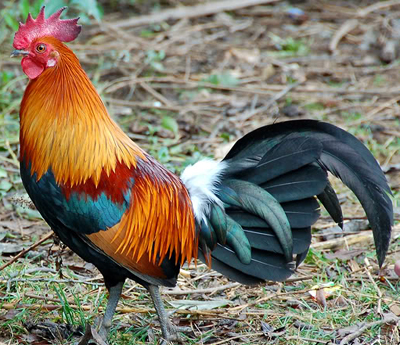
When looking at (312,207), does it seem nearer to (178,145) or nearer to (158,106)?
(178,145)

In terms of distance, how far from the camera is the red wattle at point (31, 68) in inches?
137

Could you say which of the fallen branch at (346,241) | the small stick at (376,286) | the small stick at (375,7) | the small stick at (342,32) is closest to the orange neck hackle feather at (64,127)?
the small stick at (376,286)

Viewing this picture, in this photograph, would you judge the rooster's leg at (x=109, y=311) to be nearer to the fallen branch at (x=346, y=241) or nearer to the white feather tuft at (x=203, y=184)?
the white feather tuft at (x=203, y=184)

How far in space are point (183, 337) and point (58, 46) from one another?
1884 millimetres

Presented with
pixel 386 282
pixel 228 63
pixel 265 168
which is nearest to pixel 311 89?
pixel 228 63

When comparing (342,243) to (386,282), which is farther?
(342,243)

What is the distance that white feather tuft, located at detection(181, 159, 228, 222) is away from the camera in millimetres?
3701

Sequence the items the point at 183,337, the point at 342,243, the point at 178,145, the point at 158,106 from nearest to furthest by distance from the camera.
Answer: the point at 183,337 → the point at 342,243 → the point at 178,145 → the point at 158,106

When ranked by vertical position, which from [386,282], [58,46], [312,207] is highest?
[58,46]

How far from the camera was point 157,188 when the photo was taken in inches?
143

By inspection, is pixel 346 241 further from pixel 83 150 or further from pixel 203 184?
pixel 83 150

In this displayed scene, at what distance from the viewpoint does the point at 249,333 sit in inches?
157

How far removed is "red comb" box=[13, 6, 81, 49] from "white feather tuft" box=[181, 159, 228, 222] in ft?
3.53

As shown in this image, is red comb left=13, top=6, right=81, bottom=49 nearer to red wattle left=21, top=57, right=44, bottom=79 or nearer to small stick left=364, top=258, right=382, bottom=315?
red wattle left=21, top=57, right=44, bottom=79
